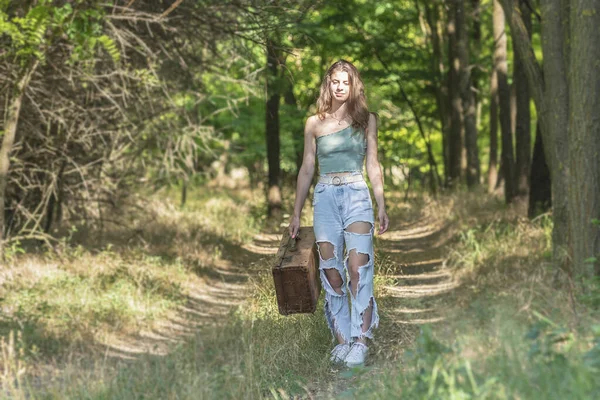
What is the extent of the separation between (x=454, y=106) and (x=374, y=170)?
16.1 meters

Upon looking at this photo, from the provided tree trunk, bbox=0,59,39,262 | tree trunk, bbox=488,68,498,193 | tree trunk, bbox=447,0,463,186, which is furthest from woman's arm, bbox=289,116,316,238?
tree trunk, bbox=447,0,463,186

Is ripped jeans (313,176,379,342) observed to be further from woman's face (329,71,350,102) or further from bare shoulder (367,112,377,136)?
woman's face (329,71,350,102)

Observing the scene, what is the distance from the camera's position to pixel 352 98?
264 inches

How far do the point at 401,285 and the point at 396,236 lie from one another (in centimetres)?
737

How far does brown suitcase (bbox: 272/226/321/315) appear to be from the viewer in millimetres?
6656

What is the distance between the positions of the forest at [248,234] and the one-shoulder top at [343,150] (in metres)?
1.34

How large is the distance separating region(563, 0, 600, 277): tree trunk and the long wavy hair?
9.32 ft

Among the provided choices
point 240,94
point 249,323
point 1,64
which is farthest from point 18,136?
point 240,94

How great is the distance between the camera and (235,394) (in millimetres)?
6148

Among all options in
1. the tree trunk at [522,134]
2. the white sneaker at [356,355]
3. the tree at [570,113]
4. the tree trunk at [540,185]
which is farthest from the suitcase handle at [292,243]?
the tree trunk at [522,134]

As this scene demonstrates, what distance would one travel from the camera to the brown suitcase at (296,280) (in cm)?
666

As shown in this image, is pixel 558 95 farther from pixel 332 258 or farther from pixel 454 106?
pixel 454 106

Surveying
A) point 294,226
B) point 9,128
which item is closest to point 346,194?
point 294,226

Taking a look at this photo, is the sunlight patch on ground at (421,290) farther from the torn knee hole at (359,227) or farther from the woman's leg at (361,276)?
the torn knee hole at (359,227)
